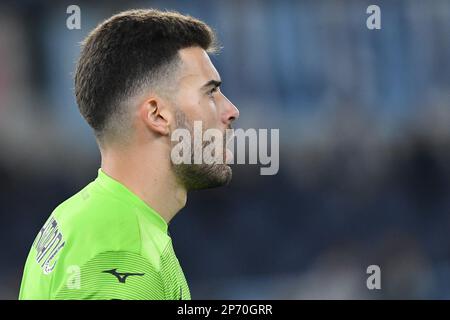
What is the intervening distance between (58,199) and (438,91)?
10.9 feet

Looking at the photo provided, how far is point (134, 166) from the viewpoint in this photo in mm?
2619

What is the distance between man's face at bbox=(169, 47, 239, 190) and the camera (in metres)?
2.68

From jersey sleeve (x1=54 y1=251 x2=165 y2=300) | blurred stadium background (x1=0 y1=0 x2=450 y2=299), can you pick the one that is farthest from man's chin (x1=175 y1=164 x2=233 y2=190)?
blurred stadium background (x1=0 y1=0 x2=450 y2=299)

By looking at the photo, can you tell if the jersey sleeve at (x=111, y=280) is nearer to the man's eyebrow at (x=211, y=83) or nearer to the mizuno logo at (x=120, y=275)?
the mizuno logo at (x=120, y=275)

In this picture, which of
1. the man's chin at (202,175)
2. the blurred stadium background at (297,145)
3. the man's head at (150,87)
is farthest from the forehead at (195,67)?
the blurred stadium background at (297,145)

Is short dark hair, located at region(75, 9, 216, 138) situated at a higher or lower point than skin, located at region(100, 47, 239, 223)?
higher

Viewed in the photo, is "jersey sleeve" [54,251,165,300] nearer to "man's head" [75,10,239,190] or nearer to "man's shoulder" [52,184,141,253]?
"man's shoulder" [52,184,141,253]

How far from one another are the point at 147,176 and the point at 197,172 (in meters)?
0.19

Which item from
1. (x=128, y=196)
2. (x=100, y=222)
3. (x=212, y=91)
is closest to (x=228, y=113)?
(x=212, y=91)

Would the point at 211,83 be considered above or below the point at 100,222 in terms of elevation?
above

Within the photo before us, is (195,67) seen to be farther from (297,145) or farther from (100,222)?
(297,145)

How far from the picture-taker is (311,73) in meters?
7.13

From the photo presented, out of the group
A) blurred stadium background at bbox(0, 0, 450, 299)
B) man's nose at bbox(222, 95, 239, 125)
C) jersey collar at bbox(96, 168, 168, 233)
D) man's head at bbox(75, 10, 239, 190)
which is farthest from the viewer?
blurred stadium background at bbox(0, 0, 450, 299)
